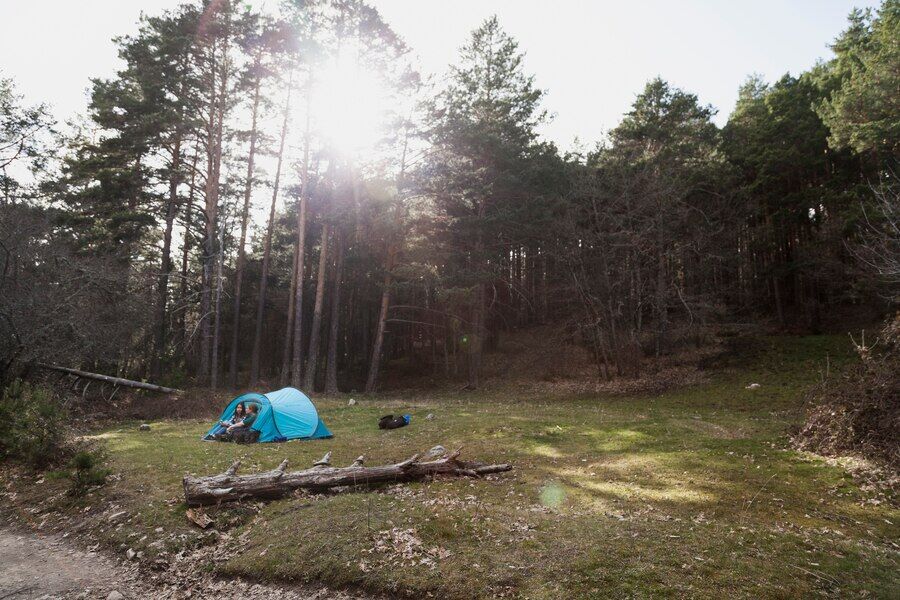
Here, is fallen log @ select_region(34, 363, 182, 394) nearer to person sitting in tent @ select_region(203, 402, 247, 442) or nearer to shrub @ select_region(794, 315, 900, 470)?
person sitting in tent @ select_region(203, 402, 247, 442)

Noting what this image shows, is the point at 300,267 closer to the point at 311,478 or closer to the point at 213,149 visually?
the point at 213,149

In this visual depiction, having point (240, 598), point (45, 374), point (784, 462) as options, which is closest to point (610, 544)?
point (240, 598)

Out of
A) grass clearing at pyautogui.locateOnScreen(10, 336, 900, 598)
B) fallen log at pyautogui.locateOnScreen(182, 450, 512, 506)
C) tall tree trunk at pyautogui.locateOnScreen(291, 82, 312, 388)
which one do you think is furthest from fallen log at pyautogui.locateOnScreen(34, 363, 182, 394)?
fallen log at pyautogui.locateOnScreen(182, 450, 512, 506)

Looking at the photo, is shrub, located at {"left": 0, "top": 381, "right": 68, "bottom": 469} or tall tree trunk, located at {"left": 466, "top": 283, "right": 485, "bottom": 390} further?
tall tree trunk, located at {"left": 466, "top": 283, "right": 485, "bottom": 390}

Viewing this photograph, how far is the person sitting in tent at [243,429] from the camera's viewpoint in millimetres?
11820

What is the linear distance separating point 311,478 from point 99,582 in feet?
9.54

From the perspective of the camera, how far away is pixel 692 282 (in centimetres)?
2355

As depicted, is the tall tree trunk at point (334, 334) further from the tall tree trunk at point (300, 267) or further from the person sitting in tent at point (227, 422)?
the person sitting in tent at point (227, 422)

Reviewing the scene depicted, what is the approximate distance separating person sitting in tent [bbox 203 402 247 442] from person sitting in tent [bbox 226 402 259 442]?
0.19 m

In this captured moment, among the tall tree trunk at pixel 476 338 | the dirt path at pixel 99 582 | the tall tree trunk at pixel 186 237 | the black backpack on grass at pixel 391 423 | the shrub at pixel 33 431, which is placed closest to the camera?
the dirt path at pixel 99 582

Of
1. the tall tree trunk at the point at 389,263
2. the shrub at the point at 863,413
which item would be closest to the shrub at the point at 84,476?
the shrub at the point at 863,413

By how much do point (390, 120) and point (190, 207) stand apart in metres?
11.4

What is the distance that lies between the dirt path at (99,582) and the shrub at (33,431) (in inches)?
155

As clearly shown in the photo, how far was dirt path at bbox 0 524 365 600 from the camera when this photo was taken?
5.24 m
